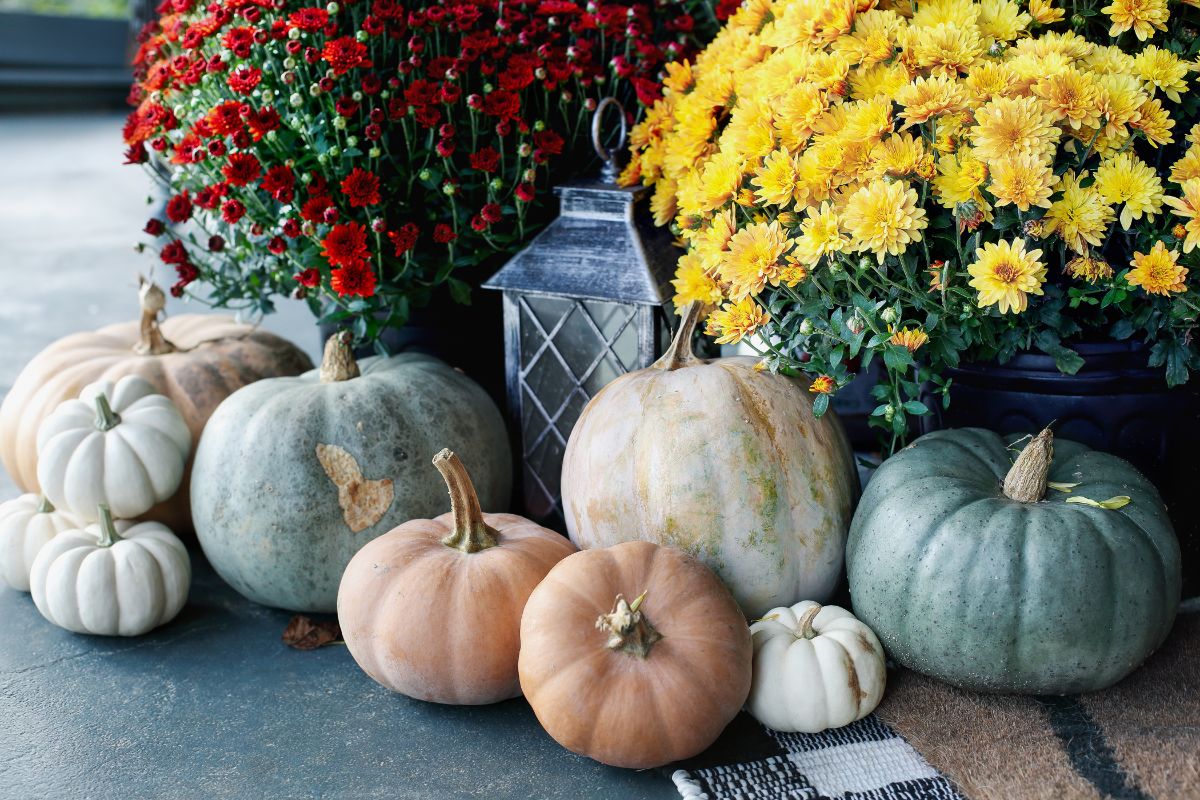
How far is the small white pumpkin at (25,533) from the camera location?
2.23 m

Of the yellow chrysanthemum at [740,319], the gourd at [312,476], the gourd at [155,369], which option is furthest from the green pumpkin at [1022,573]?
the gourd at [155,369]

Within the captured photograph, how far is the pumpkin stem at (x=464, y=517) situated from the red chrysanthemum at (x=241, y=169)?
2.58 feet

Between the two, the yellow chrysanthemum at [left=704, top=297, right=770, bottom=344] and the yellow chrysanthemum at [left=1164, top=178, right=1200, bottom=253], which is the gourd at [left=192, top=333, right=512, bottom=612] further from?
the yellow chrysanthemum at [left=1164, top=178, right=1200, bottom=253]

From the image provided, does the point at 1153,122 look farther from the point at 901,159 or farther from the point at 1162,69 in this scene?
the point at 901,159

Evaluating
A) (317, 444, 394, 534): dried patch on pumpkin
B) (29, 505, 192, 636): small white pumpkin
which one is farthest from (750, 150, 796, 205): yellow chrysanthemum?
(29, 505, 192, 636): small white pumpkin

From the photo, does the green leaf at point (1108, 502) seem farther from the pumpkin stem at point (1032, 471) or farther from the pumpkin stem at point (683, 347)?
the pumpkin stem at point (683, 347)

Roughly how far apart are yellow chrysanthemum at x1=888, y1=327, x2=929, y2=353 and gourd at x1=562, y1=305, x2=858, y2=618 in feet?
0.89

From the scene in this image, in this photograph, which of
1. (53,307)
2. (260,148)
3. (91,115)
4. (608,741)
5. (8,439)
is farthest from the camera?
(91,115)

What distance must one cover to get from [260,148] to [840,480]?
139 cm

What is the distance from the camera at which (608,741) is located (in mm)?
1608

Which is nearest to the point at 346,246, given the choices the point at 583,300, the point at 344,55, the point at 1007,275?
the point at 344,55

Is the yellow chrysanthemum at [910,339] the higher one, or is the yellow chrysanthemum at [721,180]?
the yellow chrysanthemum at [721,180]

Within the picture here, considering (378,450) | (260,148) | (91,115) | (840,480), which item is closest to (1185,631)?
(840,480)

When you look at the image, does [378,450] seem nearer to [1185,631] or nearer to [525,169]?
[525,169]
